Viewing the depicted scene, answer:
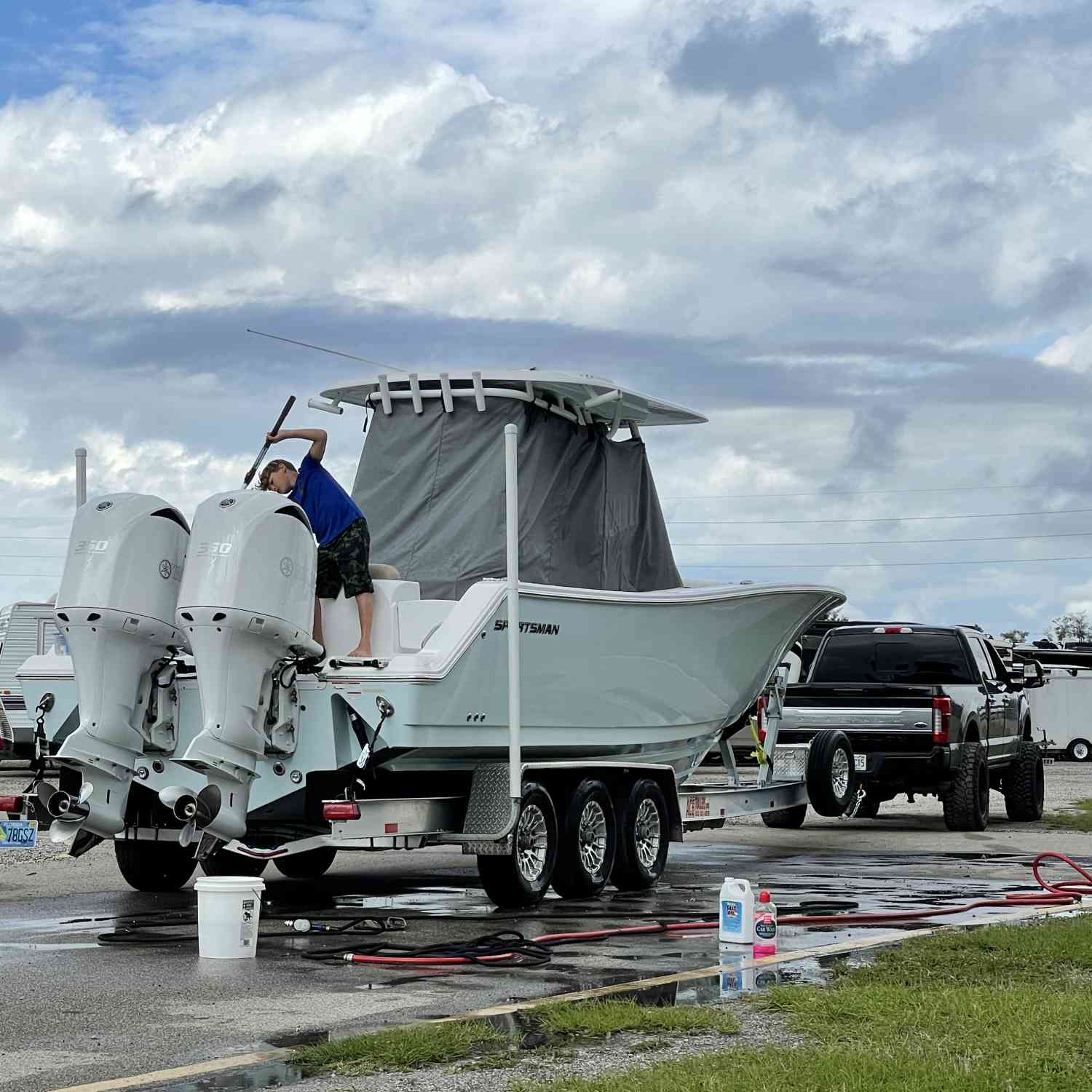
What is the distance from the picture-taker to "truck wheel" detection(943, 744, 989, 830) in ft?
65.5

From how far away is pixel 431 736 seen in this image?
11891 millimetres

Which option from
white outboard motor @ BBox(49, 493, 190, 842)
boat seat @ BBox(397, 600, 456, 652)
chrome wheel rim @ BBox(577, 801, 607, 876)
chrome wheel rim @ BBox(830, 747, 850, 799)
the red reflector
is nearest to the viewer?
the red reflector

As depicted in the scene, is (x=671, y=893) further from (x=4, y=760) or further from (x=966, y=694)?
(x=4, y=760)

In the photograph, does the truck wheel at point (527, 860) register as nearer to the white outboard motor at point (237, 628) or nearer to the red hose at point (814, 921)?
the red hose at point (814, 921)

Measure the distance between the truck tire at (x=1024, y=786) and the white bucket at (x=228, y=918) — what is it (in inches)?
551

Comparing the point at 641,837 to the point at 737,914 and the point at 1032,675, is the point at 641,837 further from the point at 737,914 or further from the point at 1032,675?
Result: the point at 1032,675

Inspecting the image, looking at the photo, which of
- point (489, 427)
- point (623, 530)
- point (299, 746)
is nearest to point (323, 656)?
point (299, 746)

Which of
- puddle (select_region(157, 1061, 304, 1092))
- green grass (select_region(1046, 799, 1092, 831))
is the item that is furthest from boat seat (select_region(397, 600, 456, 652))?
green grass (select_region(1046, 799, 1092, 831))

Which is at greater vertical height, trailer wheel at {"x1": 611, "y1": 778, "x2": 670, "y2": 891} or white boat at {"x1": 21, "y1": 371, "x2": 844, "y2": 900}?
white boat at {"x1": 21, "y1": 371, "x2": 844, "y2": 900}

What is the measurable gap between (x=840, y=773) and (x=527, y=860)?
593 cm

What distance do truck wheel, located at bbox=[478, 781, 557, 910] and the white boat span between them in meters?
0.46

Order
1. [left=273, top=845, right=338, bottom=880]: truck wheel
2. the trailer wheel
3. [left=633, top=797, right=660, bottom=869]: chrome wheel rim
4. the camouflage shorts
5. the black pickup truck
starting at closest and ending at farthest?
the camouflage shorts, the trailer wheel, [left=633, top=797, right=660, bottom=869]: chrome wheel rim, [left=273, top=845, right=338, bottom=880]: truck wheel, the black pickup truck

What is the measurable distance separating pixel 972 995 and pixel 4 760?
98.7ft

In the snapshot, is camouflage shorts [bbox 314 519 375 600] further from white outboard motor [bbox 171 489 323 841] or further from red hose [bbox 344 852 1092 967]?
red hose [bbox 344 852 1092 967]
